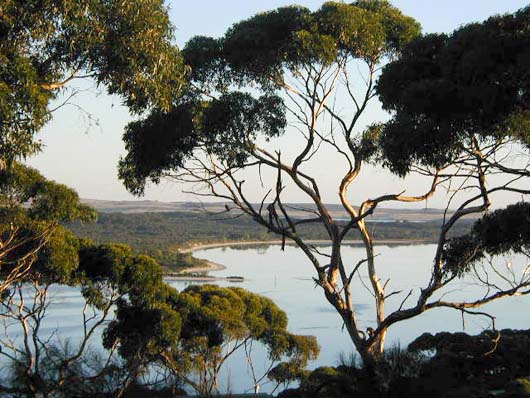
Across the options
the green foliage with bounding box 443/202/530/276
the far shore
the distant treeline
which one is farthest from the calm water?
the distant treeline

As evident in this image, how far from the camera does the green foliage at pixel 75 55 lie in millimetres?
7941

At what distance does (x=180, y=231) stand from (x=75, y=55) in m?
59.9

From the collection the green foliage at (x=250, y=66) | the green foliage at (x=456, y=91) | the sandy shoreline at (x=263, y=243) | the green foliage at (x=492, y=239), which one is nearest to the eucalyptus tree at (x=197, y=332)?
the green foliage at (x=250, y=66)

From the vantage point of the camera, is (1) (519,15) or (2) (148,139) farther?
(2) (148,139)

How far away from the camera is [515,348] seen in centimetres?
990

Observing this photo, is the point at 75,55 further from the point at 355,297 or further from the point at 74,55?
the point at 355,297

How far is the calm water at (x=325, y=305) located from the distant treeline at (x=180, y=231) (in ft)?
21.2

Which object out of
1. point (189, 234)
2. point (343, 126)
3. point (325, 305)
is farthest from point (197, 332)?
point (189, 234)

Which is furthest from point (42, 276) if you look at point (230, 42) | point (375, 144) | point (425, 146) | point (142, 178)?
point (425, 146)

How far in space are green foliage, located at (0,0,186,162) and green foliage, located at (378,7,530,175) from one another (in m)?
2.42

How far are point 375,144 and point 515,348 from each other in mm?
4317

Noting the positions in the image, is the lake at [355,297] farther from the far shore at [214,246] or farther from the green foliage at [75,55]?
the green foliage at [75,55]

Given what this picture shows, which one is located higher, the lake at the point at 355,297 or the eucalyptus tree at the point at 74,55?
the eucalyptus tree at the point at 74,55

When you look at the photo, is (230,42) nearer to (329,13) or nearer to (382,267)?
(329,13)
